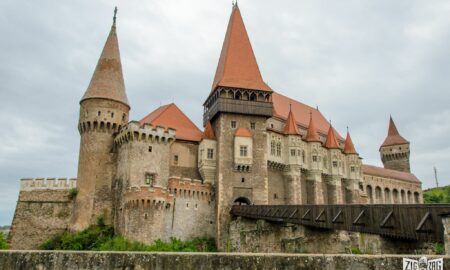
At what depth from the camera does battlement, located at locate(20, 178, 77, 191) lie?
117ft

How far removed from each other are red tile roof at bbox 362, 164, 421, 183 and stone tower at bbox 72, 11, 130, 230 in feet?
126

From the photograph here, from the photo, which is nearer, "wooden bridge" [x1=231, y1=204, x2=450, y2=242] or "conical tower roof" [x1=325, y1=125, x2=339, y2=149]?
"wooden bridge" [x1=231, y1=204, x2=450, y2=242]

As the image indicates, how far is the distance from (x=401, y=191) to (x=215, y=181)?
41.3m

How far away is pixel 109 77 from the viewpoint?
122ft

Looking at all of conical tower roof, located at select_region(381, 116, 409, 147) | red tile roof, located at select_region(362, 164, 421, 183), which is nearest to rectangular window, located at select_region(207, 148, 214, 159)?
red tile roof, located at select_region(362, 164, 421, 183)

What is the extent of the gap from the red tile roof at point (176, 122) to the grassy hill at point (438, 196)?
61944 mm

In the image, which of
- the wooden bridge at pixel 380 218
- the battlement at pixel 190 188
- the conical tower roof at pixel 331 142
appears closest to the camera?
the wooden bridge at pixel 380 218

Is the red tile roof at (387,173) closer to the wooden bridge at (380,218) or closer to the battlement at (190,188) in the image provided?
the battlement at (190,188)

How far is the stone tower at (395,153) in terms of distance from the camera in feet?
238

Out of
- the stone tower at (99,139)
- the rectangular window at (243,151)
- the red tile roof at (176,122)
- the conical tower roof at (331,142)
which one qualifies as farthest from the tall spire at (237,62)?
the conical tower roof at (331,142)

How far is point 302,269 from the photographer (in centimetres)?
697

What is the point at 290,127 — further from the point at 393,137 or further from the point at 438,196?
the point at 438,196

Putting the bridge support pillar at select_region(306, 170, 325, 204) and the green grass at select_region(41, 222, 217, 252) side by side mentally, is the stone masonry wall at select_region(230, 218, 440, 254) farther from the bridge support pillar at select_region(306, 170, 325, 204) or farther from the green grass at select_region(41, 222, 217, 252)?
the bridge support pillar at select_region(306, 170, 325, 204)

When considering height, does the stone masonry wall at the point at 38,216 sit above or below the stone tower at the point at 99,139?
below
